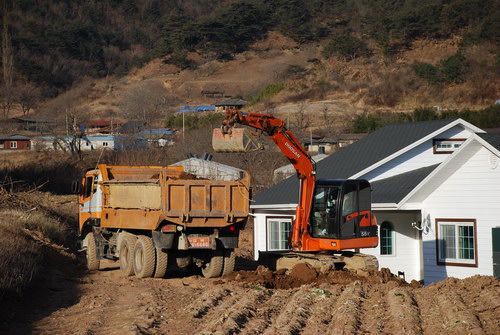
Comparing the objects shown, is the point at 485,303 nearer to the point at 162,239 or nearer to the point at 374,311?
the point at 374,311

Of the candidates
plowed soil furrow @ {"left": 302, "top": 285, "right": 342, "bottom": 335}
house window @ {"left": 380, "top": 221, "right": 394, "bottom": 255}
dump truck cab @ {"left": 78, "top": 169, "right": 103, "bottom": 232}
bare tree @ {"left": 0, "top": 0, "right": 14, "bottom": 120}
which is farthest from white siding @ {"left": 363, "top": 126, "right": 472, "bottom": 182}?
bare tree @ {"left": 0, "top": 0, "right": 14, "bottom": 120}

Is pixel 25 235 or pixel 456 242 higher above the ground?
pixel 25 235

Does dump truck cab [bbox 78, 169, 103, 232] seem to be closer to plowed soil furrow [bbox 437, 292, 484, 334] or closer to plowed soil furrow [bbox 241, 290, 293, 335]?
plowed soil furrow [bbox 241, 290, 293, 335]

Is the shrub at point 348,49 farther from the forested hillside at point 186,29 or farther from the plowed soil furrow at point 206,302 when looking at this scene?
the plowed soil furrow at point 206,302

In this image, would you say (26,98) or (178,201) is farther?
(26,98)

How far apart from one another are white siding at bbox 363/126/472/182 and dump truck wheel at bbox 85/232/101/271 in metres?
9.57

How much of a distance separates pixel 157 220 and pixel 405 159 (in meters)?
11.3

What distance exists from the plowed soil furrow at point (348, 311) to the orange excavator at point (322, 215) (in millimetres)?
1854

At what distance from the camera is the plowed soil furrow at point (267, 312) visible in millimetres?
13102

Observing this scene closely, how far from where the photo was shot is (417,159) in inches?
1086

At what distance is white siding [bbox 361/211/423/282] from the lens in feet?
87.1

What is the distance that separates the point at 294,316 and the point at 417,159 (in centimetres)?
1465

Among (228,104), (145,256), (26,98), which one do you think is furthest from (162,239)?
(26,98)

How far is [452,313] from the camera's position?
14156mm
